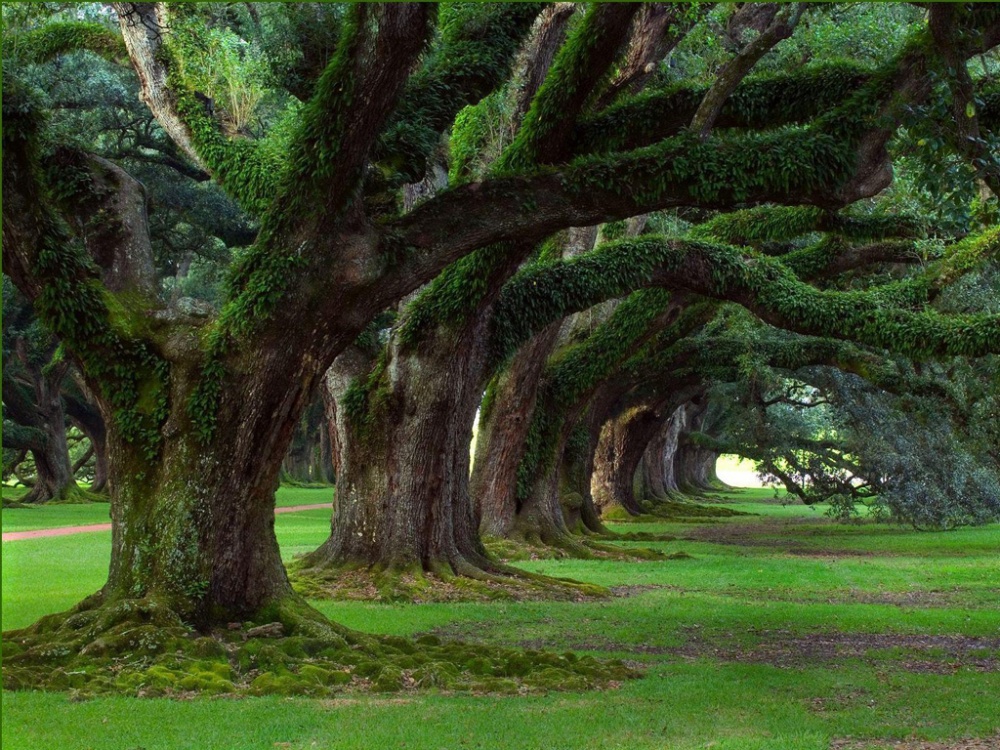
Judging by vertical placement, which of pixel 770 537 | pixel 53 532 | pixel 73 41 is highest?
pixel 73 41

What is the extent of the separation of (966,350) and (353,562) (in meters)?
8.31

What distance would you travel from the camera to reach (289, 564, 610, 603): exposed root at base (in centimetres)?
1467

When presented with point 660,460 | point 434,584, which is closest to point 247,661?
point 434,584

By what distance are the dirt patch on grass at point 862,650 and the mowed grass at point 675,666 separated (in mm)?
32

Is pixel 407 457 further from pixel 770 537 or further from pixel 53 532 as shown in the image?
pixel 770 537

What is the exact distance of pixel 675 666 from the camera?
1030 cm

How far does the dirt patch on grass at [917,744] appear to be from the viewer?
281 inches

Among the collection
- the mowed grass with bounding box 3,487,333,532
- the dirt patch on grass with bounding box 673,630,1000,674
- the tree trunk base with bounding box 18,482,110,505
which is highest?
the tree trunk base with bounding box 18,482,110,505

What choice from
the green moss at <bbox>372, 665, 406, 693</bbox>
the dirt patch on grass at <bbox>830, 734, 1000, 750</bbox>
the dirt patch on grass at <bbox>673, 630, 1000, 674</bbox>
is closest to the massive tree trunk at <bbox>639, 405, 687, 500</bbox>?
the dirt patch on grass at <bbox>673, 630, 1000, 674</bbox>

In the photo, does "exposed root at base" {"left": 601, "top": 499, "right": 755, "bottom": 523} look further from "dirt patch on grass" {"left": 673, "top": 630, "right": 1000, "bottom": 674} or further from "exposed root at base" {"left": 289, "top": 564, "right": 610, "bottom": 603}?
"dirt patch on grass" {"left": 673, "top": 630, "right": 1000, "bottom": 674}

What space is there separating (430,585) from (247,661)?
19.8 feet

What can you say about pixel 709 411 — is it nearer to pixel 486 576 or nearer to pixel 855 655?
pixel 486 576

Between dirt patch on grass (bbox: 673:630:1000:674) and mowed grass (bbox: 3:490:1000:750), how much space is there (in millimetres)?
32

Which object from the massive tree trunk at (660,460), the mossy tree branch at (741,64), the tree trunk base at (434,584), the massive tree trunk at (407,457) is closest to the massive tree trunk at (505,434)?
the massive tree trunk at (407,457)
